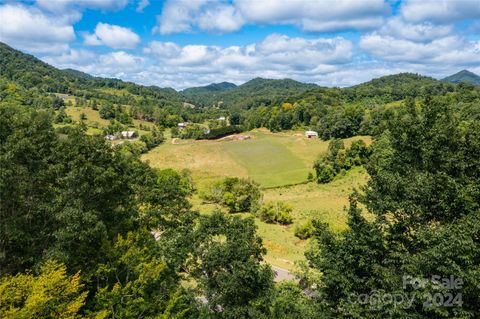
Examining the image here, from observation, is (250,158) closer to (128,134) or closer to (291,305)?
(128,134)

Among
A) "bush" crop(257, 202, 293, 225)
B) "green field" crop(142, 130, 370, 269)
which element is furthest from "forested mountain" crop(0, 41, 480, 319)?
"bush" crop(257, 202, 293, 225)

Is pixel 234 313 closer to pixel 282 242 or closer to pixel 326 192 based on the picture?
pixel 282 242

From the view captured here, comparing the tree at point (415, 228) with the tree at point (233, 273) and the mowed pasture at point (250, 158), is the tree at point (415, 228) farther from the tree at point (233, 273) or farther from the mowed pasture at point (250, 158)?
the mowed pasture at point (250, 158)

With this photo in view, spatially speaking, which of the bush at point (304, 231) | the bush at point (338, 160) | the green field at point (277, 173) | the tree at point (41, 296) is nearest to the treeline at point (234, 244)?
the tree at point (41, 296)

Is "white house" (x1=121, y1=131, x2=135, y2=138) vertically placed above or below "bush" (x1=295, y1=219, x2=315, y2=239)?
above

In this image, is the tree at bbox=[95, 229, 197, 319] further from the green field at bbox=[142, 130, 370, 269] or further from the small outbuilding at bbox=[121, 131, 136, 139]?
the small outbuilding at bbox=[121, 131, 136, 139]

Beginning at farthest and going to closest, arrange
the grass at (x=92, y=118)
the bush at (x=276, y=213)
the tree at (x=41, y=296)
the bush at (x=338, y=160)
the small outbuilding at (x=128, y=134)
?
the grass at (x=92, y=118) < the small outbuilding at (x=128, y=134) < the bush at (x=338, y=160) < the bush at (x=276, y=213) < the tree at (x=41, y=296)
